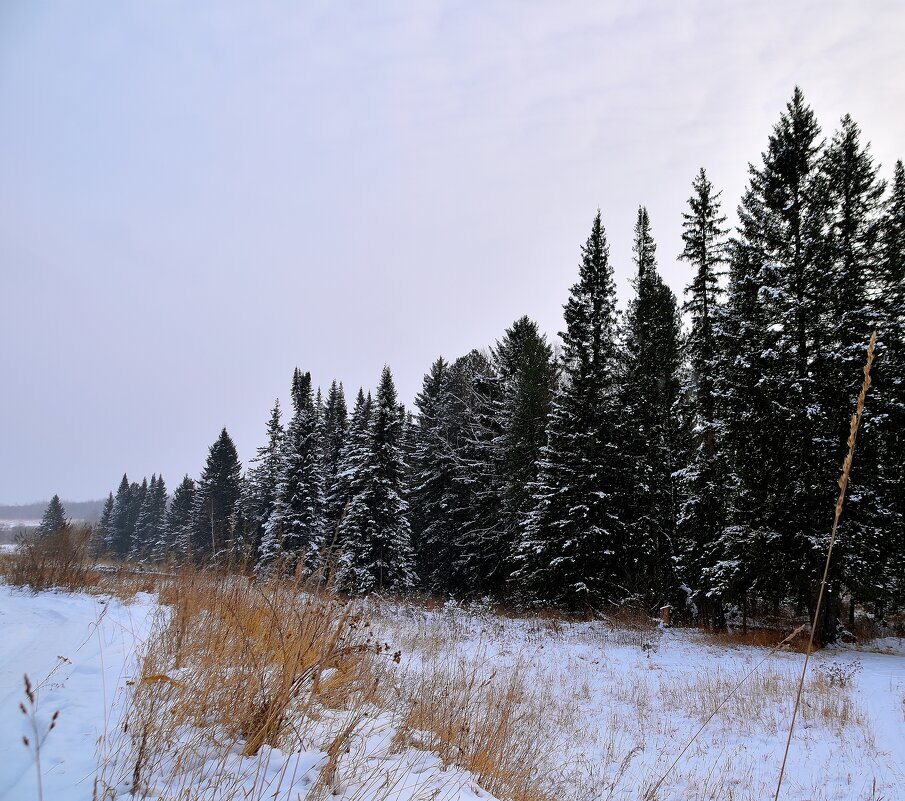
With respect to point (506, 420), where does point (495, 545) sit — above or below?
below

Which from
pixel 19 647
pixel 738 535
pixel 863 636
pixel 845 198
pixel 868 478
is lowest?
pixel 863 636

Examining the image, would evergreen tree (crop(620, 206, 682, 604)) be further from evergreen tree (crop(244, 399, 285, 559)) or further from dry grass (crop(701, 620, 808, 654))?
evergreen tree (crop(244, 399, 285, 559))

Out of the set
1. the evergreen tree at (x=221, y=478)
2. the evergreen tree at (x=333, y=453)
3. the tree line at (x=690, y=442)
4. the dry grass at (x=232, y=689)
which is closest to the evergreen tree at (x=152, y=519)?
the evergreen tree at (x=221, y=478)

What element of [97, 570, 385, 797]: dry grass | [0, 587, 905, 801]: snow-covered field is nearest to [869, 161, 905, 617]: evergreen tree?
[0, 587, 905, 801]: snow-covered field

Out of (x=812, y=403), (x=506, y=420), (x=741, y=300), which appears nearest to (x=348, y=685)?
(x=812, y=403)

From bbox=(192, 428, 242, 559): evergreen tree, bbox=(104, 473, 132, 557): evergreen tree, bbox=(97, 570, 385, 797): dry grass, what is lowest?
bbox=(104, 473, 132, 557): evergreen tree

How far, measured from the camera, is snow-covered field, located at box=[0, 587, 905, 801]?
2.57 m

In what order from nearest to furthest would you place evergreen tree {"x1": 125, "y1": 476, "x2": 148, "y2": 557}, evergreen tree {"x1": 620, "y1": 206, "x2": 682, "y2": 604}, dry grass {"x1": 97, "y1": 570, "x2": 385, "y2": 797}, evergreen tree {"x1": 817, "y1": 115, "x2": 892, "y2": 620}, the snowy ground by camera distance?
dry grass {"x1": 97, "y1": 570, "x2": 385, "y2": 797}, the snowy ground, evergreen tree {"x1": 817, "y1": 115, "x2": 892, "y2": 620}, evergreen tree {"x1": 620, "y1": 206, "x2": 682, "y2": 604}, evergreen tree {"x1": 125, "y1": 476, "x2": 148, "y2": 557}

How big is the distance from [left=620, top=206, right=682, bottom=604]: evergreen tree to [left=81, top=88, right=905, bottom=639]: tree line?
8 cm

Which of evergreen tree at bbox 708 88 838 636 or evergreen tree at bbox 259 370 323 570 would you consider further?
evergreen tree at bbox 259 370 323 570

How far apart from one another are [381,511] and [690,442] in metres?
14.5

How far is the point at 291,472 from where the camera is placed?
1217 inches

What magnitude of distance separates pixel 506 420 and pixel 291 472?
15.4 metres

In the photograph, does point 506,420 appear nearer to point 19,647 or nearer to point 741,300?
point 741,300
